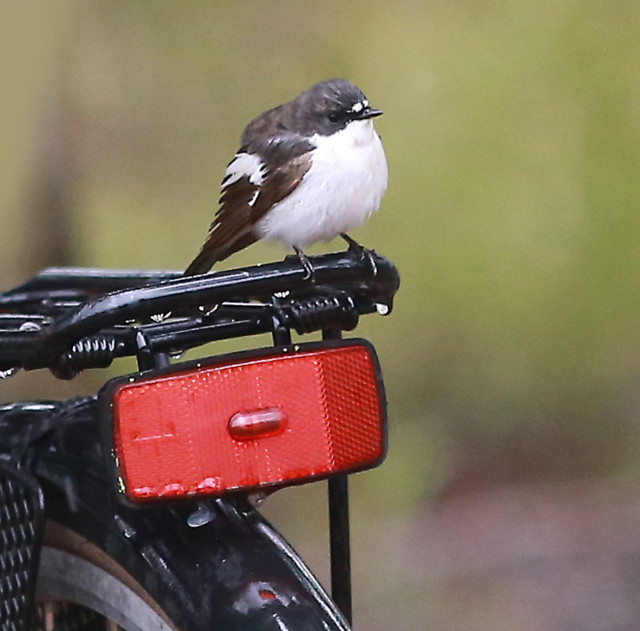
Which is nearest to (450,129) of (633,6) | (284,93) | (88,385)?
(284,93)

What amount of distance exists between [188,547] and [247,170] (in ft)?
1.65

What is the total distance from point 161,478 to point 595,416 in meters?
1.90

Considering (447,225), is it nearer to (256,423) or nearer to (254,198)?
(254,198)

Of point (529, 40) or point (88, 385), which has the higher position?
point (529, 40)

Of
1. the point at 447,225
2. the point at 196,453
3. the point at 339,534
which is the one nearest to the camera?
the point at 196,453

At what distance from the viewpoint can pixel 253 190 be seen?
3.83ft

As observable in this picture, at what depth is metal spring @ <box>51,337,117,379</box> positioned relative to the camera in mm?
752

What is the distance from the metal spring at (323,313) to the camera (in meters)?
0.81

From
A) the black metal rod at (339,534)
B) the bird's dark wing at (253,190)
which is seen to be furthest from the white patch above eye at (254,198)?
the black metal rod at (339,534)

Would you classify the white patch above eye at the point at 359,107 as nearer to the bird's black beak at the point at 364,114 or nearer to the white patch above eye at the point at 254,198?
the bird's black beak at the point at 364,114

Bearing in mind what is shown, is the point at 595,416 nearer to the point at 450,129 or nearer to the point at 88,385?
the point at 450,129

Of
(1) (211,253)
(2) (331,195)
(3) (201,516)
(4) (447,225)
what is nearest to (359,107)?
(2) (331,195)

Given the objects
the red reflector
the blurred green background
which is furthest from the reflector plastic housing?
the blurred green background

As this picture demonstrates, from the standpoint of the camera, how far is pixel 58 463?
938mm
